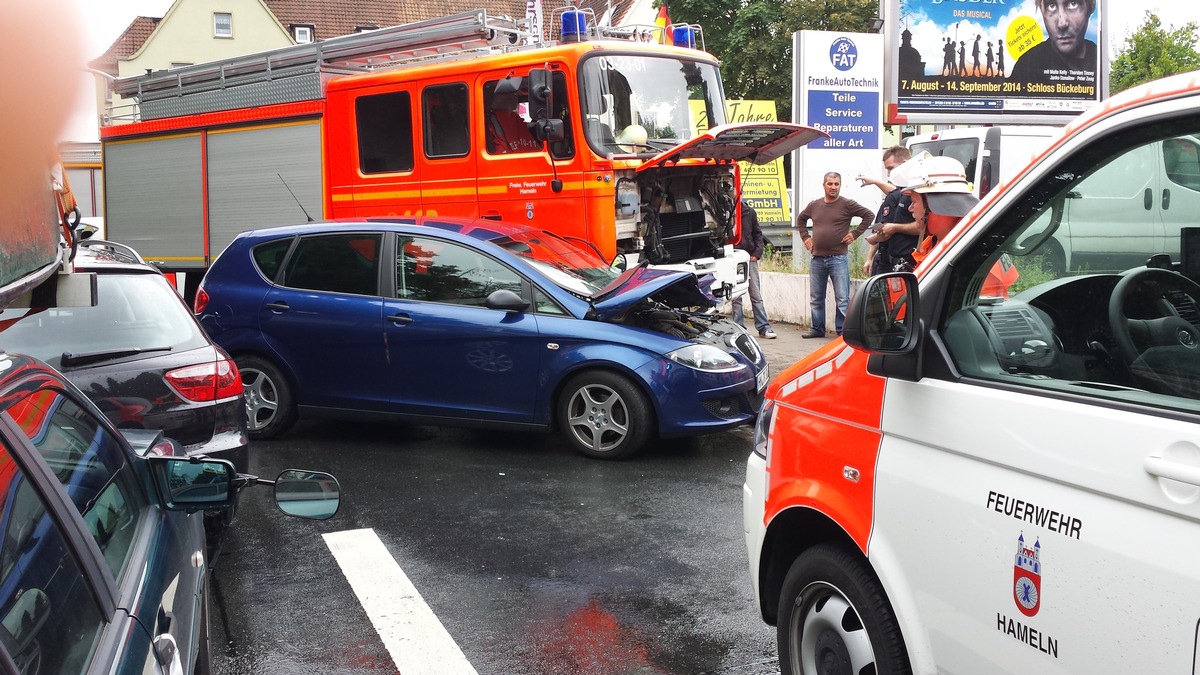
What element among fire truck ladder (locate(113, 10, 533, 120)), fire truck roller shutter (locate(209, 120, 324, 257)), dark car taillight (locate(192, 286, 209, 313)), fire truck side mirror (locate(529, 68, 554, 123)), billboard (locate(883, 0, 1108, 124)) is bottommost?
dark car taillight (locate(192, 286, 209, 313))

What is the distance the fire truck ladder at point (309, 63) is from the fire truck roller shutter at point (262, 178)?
361mm

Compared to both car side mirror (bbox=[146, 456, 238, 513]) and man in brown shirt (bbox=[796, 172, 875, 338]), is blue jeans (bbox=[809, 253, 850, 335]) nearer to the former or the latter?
man in brown shirt (bbox=[796, 172, 875, 338])

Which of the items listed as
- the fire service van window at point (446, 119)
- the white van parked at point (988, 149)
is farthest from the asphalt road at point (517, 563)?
the white van parked at point (988, 149)

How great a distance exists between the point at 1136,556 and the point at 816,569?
1.19 meters

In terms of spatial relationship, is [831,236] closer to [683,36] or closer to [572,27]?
[683,36]

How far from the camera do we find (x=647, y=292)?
740 cm

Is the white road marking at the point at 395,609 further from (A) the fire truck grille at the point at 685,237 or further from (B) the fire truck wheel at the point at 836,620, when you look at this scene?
(A) the fire truck grille at the point at 685,237

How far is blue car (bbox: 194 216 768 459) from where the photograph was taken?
7332mm

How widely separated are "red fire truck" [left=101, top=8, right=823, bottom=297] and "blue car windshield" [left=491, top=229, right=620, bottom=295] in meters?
1.55

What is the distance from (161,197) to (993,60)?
1324cm

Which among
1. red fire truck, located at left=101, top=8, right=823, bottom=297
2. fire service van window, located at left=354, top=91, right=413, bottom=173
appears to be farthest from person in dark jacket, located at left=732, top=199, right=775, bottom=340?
fire service van window, located at left=354, top=91, right=413, bottom=173

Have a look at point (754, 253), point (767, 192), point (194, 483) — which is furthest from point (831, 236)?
point (767, 192)

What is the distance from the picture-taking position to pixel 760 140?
10.5 meters

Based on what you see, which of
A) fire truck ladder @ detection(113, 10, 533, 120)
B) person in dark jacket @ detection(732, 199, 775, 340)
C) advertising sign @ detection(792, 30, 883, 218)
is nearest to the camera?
fire truck ladder @ detection(113, 10, 533, 120)
